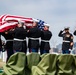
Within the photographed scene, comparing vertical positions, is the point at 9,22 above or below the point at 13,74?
above

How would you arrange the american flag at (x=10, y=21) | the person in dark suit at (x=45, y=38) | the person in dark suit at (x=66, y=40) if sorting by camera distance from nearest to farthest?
the american flag at (x=10, y=21)
the person in dark suit at (x=45, y=38)
the person in dark suit at (x=66, y=40)

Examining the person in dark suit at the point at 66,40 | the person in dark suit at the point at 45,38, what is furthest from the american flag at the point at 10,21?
the person in dark suit at the point at 66,40

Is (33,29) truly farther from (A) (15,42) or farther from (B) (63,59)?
(B) (63,59)

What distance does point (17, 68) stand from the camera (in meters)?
6.32

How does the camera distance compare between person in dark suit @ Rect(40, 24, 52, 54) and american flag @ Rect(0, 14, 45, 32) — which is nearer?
american flag @ Rect(0, 14, 45, 32)

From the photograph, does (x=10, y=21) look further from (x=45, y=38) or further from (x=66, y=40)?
(x=66, y=40)

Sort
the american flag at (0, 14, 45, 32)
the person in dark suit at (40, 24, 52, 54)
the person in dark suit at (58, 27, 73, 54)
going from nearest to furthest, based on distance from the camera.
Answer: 1. the american flag at (0, 14, 45, 32)
2. the person in dark suit at (40, 24, 52, 54)
3. the person in dark suit at (58, 27, 73, 54)

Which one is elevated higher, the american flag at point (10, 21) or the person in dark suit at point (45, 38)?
the american flag at point (10, 21)

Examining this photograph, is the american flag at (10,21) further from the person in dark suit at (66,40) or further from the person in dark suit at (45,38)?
the person in dark suit at (66,40)

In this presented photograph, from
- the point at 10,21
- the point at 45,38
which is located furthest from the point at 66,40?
the point at 10,21

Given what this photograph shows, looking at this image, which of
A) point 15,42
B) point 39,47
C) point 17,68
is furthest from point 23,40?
point 17,68

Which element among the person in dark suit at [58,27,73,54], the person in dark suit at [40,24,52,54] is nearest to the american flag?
the person in dark suit at [40,24,52,54]

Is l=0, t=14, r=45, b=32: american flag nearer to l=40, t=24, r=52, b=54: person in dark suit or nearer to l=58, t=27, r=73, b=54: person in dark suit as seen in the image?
l=40, t=24, r=52, b=54: person in dark suit

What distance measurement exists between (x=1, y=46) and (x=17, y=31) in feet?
5.46
